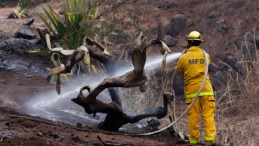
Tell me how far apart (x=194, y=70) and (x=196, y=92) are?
0.99 feet

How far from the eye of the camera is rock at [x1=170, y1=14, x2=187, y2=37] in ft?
50.2

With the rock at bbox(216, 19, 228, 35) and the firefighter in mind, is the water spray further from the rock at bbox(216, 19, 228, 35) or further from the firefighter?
the rock at bbox(216, 19, 228, 35)

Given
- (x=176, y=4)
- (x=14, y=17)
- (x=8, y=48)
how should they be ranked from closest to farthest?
(x=8, y=48) < (x=14, y=17) < (x=176, y=4)

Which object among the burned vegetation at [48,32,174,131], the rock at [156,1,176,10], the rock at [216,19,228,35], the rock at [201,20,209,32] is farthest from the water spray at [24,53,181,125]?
the rock at [156,1,176,10]

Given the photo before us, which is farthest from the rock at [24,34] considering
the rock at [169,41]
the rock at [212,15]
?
the rock at [212,15]

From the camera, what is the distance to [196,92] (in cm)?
483

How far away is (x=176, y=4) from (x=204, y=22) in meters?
1.79

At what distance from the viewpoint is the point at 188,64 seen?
4.95 m

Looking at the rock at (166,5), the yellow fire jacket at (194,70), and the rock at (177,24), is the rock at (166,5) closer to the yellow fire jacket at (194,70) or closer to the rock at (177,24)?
the rock at (177,24)

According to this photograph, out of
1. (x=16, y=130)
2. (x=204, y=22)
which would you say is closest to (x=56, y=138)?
(x=16, y=130)

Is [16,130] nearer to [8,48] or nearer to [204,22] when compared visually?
[8,48]

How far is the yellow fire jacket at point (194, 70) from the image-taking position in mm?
4840

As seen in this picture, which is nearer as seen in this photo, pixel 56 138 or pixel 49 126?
pixel 56 138

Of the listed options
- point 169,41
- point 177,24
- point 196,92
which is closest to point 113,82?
point 196,92
